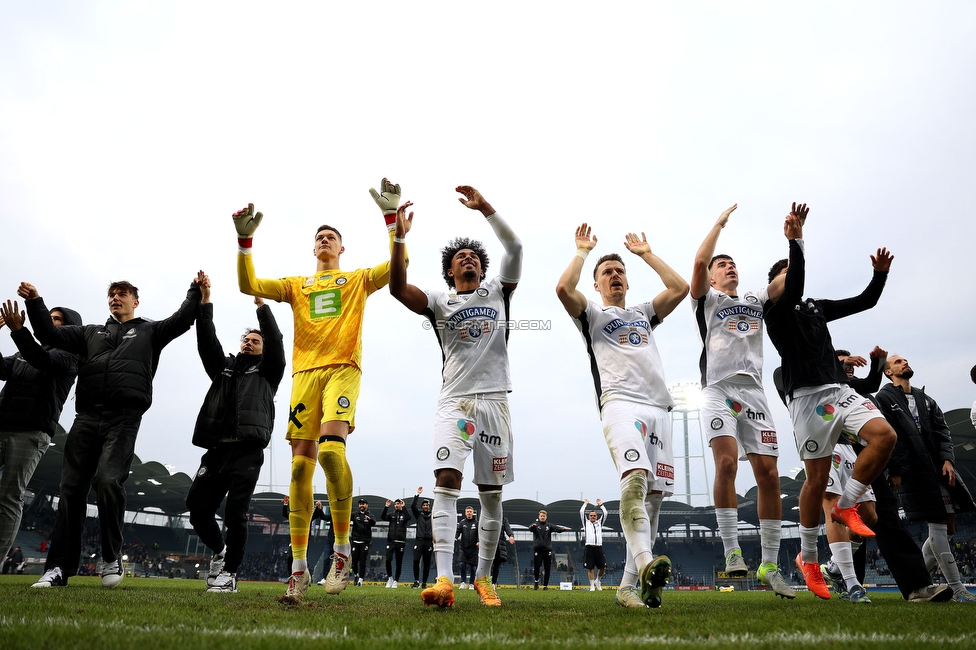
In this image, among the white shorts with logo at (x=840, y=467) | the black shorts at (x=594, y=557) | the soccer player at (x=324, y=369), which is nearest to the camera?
the soccer player at (x=324, y=369)

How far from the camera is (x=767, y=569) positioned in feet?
20.1

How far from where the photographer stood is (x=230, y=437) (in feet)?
23.4

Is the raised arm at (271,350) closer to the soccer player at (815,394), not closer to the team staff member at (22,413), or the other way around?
the team staff member at (22,413)

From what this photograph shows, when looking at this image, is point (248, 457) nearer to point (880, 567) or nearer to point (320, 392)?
point (320, 392)

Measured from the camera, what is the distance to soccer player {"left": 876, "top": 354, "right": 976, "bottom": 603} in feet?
21.7

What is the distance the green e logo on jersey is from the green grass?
8.73 feet

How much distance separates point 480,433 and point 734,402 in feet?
10.1

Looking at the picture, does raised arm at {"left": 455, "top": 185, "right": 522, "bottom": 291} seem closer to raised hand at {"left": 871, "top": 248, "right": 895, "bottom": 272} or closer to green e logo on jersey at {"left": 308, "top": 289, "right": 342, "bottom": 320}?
green e logo on jersey at {"left": 308, "top": 289, "right": 342, "bottom": 320}

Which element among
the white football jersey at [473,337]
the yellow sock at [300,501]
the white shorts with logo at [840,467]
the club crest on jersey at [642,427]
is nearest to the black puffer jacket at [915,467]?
the white shorts with logo at [840,467]

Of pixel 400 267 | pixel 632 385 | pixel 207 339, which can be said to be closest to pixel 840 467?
pixel 632 385

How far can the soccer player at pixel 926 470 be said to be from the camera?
21.7 ft

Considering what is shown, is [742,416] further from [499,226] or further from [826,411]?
[499,226]

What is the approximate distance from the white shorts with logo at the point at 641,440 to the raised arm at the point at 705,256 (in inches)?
69.7

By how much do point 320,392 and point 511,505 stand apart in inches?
1824
